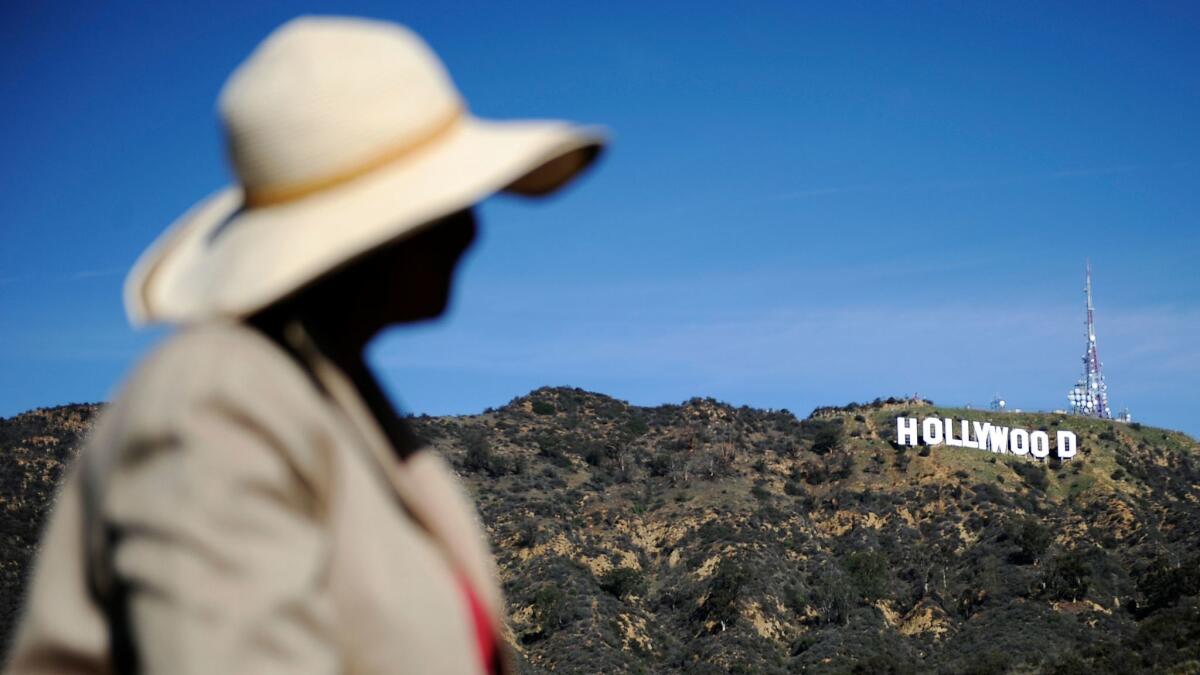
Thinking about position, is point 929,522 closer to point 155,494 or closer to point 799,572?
point 799,572

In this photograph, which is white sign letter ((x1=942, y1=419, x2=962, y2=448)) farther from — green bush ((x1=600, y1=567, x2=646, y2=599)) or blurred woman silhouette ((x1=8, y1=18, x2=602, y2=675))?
blurred woman silhouette ((x1=8, y1=18, x2=602, y2=675))

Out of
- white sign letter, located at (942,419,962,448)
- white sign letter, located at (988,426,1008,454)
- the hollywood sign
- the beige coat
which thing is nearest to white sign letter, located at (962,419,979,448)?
the hollywood sign

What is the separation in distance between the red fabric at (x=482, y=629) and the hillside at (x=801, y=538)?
38533 mm

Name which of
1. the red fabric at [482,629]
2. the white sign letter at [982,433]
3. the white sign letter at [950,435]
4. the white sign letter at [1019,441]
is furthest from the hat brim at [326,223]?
the white sign letter at [1019,441]

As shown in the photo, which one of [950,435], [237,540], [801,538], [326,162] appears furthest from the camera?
[950,435]

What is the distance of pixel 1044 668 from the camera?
43406 millimetres

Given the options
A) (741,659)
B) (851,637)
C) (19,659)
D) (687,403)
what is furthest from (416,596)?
(687,403)

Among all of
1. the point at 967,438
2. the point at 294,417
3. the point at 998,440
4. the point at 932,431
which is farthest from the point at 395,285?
the point at 998,440

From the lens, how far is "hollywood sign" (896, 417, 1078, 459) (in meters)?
78.9

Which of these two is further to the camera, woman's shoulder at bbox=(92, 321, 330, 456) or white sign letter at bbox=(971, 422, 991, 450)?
white sign letter at bbox=(971, 422, 991, 450)

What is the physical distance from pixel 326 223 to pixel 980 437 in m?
82.4

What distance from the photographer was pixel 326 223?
5.78 ft

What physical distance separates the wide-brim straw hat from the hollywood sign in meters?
78.5

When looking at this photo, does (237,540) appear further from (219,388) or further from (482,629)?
(482,629)
